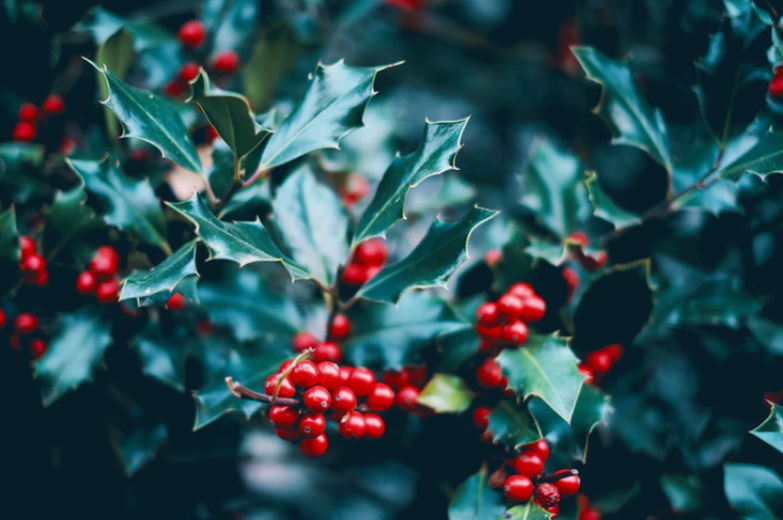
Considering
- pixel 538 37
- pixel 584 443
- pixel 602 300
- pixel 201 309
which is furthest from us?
pixel 538 37

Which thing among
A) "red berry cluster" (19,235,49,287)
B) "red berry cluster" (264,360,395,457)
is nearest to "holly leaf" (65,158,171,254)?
"red berry cluster" (19,235,49,287)

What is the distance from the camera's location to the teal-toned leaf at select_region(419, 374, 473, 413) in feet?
3.12

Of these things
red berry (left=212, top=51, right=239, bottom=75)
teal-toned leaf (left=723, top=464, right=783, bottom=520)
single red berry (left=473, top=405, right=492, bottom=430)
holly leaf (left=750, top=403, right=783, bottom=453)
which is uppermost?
red berry (left=212, top=51, right=239, bottom=75)

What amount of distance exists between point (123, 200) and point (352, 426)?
53 cm

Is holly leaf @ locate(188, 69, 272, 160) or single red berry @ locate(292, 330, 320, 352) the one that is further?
single red berry @ locate(292, 330, 320, 352)

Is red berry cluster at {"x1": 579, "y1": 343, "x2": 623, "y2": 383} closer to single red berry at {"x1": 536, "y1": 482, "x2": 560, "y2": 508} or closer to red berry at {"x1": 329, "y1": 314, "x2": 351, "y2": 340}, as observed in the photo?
single red berry at {"x1": 536, "y1": 482, "x2": 560, "y2": 508}

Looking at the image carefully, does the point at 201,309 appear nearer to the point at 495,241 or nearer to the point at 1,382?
the point at 1,382

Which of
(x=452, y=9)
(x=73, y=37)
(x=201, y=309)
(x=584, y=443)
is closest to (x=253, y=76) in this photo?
(x=73, y=37)

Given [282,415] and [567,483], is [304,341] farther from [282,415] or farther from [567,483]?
[567,483]

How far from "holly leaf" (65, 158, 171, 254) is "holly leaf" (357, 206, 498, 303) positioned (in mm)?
358

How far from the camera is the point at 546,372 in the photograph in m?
0.90

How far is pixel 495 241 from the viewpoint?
1266 millimetres

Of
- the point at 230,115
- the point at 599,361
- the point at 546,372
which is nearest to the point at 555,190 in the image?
the point at 599,361

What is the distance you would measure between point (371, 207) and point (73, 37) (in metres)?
0.86
